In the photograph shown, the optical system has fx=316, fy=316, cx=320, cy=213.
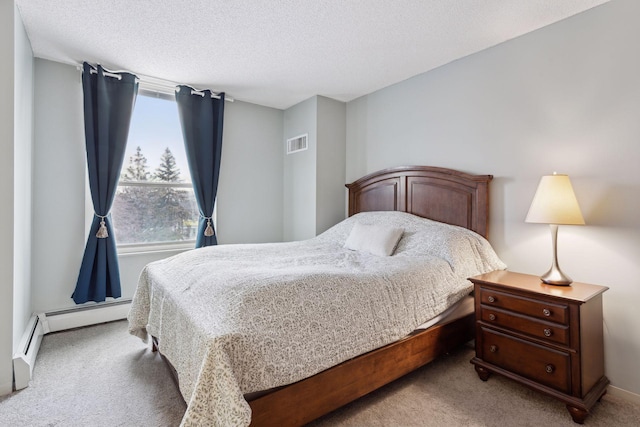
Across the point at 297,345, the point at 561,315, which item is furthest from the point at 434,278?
the point at 297,345

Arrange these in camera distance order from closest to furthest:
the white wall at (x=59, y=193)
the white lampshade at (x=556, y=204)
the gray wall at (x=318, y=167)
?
1. the white lampshade at (x=556, y=204)
2. the white wall at (x=59, y=193)
3. the gray wall at (x=318, y=167)

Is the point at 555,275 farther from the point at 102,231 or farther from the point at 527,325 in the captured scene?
the point at 102,231

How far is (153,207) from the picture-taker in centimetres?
345

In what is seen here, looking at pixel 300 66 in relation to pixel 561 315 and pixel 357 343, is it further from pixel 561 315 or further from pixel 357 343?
pixel 561 315

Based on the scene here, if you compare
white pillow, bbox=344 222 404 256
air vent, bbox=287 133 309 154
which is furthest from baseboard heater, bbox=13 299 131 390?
air vent, bbox=287 133 309 154

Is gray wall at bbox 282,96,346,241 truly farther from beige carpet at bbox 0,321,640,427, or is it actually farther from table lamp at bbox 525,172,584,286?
table lamp at bbox 525,172,584,286

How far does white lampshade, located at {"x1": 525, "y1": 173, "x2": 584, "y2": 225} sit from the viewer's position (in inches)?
73.3

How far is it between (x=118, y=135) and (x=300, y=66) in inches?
73.5

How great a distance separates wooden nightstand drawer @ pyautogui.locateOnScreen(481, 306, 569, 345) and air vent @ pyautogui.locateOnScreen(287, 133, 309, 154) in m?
2.69

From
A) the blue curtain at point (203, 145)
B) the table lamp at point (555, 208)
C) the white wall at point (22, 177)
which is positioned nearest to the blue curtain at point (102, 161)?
the white wall at point (22, 177)

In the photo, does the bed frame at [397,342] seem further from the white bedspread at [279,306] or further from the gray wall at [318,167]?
the gray wall at [318,167]

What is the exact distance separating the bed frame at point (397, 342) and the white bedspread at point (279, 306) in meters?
0.09

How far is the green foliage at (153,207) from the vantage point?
3.28 meters

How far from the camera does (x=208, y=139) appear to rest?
3.63 meters
